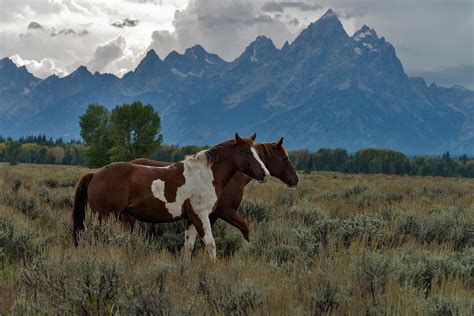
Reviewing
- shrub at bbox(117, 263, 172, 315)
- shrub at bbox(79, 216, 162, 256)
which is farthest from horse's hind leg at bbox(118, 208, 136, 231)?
shrub at bbox(117, 263, 172, 315)

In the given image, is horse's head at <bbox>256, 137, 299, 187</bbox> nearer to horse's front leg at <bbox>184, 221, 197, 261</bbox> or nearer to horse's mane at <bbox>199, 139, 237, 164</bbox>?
horse's mane at <bbox>199, 139, 237, 164</bbox>

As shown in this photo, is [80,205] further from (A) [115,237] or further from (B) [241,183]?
(B) [241,183]

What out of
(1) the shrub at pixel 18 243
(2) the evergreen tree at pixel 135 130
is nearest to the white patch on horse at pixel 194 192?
(1) the shrub at pixel 18 243

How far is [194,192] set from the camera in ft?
26.3

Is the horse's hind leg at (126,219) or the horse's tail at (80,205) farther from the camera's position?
the horse's hind leg at (126,219)

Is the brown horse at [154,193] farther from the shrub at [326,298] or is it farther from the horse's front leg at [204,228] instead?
the shrub at [326,298]

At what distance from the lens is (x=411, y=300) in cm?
441

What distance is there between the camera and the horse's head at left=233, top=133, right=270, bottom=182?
847cm

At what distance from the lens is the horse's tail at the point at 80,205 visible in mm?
7875

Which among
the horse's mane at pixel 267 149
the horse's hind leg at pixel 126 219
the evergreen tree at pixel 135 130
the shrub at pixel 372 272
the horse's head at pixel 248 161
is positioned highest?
the evergreen tree at pixel 135 130

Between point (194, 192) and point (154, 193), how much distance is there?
64 cm

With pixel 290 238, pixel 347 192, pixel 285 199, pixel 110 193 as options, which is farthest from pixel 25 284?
pixel 347 192

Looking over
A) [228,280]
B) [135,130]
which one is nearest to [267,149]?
[228,280]

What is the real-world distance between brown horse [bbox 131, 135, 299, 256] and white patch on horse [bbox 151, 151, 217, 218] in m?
0.63
